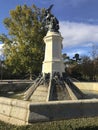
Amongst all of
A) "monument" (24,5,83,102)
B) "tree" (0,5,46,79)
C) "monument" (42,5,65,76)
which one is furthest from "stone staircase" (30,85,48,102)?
"tree" (0,5,46,79)

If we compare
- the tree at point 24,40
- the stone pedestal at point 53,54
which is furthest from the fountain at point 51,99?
the tree at point 24,40

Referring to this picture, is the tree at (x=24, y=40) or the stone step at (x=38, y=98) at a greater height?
the tree at (x=24, y=40)

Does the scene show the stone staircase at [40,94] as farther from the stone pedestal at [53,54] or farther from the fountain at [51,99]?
the stone pedestal at [53,54]

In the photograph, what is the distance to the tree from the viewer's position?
41312 mm

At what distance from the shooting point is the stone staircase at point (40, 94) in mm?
13141

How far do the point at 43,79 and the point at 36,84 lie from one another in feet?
1.38

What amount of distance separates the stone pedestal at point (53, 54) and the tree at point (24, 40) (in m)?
25.5

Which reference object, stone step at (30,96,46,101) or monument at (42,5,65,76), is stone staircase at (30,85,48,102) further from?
monument at (42,5,65,76)

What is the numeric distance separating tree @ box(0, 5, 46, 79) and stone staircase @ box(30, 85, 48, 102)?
88.4ft

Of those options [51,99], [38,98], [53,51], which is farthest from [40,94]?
[53,51]

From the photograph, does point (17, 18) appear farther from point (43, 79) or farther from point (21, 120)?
point (21, 120)

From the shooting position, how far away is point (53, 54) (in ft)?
48.8

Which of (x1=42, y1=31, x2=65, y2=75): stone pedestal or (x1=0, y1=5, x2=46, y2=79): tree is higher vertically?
(x1=0, y1=5, x2=46, y2=79): tree

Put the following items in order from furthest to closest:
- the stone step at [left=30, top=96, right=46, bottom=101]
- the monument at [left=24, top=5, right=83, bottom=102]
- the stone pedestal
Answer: the stone pedestal, the monument at [left=24, top=5, right=83, bottom=102], the stone step at [left=30, top=96, right=46, bottom=101]
